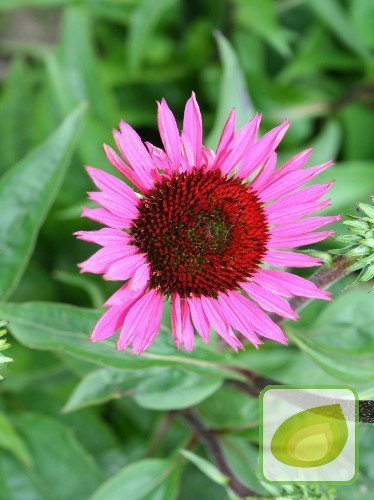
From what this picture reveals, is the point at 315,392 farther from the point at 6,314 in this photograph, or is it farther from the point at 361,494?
the point at 6,314

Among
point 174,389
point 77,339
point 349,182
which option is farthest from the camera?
point 349,182

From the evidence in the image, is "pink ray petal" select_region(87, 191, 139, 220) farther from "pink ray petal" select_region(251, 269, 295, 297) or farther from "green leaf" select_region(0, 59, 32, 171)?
"green leaf" select_region(0, 59, 32, 171)

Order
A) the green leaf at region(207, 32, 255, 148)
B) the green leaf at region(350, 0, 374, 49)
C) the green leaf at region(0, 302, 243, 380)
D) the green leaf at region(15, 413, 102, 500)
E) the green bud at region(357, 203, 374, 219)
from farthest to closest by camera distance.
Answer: the green leaf at region(350, 0, 374, 49), the green leaf at region(15, 413, 102, 500), the green leaf at region(207, 32, 255, 148), the green leaf at region(0, 302, 243, 380), the green bud at region(357, 203, 374, 219)

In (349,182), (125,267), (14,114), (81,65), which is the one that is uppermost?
(81,65)

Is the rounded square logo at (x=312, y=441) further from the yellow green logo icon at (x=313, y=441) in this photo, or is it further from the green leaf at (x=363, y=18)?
the green leaf at (x=363, y=18)

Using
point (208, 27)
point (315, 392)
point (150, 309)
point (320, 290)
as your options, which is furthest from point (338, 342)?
point (208, 27)

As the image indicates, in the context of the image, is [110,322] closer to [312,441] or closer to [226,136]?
[226,136]

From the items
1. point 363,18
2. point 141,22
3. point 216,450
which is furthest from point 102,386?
point 363,18

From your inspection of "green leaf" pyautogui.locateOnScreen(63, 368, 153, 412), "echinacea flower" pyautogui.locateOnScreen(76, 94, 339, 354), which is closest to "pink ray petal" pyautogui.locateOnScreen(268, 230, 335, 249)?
"echinacea flower" pyautogui.locateOnScreen(76, 94, 339, 354)
